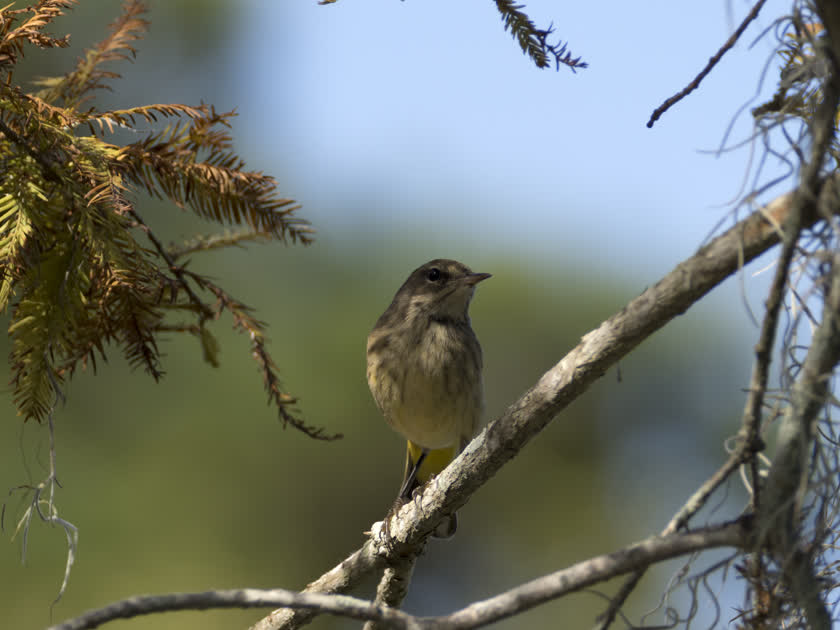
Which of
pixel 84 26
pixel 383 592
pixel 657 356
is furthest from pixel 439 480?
pixel 657 356

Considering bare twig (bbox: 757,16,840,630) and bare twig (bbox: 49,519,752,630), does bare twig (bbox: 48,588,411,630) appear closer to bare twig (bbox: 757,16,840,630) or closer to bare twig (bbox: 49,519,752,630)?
bare twig (bbox: 49,519,752,630)

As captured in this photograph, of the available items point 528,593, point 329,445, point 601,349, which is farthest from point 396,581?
point 329,445

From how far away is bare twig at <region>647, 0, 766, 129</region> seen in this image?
227 cm

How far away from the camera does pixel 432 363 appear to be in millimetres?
5844

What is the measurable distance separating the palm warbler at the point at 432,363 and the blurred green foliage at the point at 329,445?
4558 millimetres

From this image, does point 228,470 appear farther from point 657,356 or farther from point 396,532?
point 396,532

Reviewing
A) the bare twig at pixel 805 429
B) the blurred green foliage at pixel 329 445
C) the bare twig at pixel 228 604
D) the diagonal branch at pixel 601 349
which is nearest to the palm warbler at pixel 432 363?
the diagonal branch at pixel 601 349

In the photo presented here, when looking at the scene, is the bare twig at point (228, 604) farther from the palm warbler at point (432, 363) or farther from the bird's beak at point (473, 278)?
the bird's beak at point (473, 278)

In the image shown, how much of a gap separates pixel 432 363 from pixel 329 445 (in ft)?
24.2

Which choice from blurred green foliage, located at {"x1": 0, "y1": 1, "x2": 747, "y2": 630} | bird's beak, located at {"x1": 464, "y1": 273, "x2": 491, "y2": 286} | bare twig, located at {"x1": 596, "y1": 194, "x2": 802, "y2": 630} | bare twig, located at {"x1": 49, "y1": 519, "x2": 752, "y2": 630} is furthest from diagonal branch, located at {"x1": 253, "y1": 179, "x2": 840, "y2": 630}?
blurred green foliage, located at {"x1": 0, "y1": 1, "x2": 747, "y2": 630}

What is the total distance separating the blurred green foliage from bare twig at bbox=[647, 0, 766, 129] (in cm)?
822

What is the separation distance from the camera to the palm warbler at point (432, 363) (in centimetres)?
585

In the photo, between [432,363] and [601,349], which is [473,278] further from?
[601,349]

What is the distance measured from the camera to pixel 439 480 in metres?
3.43
